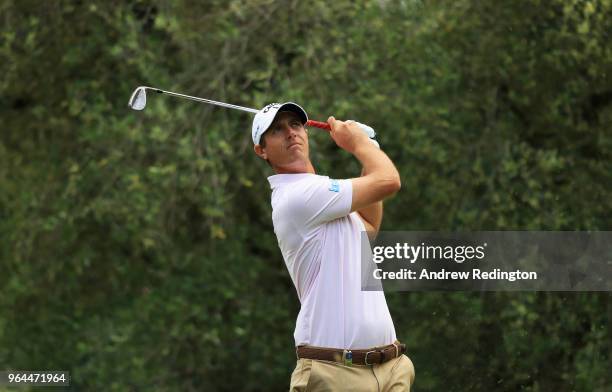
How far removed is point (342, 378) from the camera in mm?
3996

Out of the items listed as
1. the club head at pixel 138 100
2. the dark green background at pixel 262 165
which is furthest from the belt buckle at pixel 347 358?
the dark green background at pixel 262 165

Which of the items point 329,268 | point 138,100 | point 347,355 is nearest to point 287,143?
point 329,268

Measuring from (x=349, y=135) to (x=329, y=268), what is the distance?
487 mm

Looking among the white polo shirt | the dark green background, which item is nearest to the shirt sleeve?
the white polo shirt

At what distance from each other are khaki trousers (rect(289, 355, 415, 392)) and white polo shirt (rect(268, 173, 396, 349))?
7 cm

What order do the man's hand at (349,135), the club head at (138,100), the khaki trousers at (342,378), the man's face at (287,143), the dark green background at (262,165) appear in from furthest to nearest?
the dark green background at (262,165)
the club head at (138,100)
the man's face at (287,143)
the man's hand at (349,135)
the khaki trousers at (342,378)

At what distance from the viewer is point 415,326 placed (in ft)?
30.1

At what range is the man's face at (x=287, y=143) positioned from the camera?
427 centimetres

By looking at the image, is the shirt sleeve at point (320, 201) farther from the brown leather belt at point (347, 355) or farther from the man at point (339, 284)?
the brown leather belt at point (347, 355)

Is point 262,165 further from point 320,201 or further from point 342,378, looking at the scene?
point 342,378

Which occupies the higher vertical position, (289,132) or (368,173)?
(289,132)

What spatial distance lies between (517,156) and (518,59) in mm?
731

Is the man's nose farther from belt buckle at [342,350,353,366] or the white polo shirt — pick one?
belt buckle at [342,350,353,366]

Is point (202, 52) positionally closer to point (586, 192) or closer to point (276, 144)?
point (586, 192)
